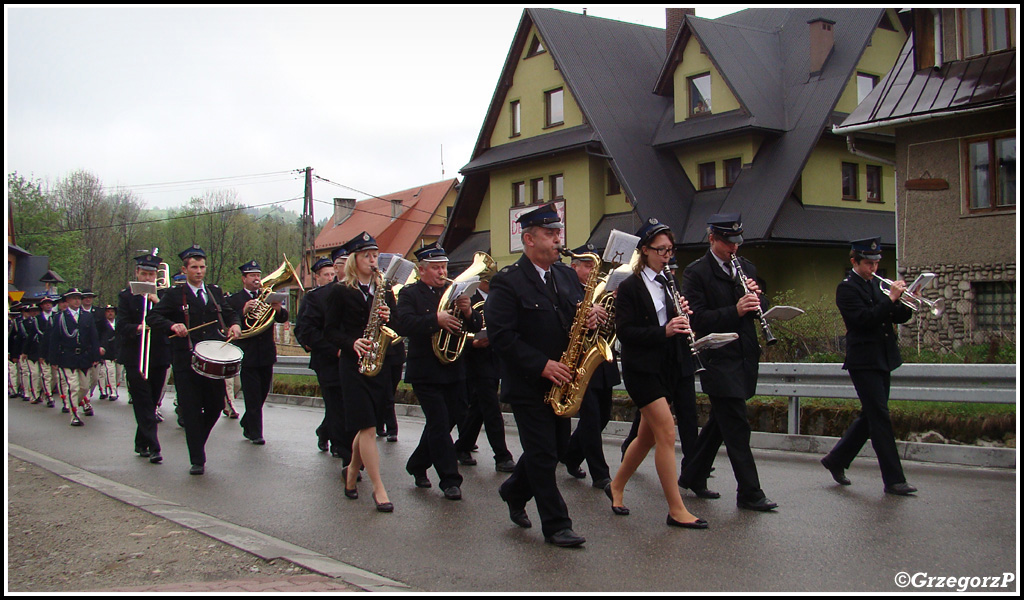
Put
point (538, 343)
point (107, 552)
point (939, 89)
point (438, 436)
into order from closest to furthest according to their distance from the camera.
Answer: point (107, 552) → point (538, 343) → point (438, 436) → point (939, 89)

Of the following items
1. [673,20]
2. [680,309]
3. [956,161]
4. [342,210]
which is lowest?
[680,309]

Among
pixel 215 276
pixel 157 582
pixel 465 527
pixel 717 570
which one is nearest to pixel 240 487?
pixel 465 527

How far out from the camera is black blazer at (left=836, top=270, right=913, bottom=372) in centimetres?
781

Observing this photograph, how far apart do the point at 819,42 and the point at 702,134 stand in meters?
4.96

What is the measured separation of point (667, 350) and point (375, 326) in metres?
2.35

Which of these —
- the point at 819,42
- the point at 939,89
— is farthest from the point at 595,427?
the point at 819,42

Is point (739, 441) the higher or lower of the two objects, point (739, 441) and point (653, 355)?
the lower

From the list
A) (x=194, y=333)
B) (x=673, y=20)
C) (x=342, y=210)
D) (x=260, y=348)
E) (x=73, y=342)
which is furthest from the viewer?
(x=342, y=210)

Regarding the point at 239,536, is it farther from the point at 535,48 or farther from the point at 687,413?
the point at 535,48

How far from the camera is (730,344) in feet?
23.9

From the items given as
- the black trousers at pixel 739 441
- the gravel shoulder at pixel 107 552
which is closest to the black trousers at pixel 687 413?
the black trousers at pixel 739 441

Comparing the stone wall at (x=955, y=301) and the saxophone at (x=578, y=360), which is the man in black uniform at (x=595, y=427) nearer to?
the saxophone at (x=578, y=360)

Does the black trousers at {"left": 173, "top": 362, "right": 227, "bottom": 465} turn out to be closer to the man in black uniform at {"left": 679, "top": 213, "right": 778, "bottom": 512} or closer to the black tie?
the black tie

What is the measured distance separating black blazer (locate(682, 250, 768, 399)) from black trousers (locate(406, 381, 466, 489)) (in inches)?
88.0
